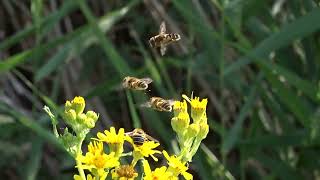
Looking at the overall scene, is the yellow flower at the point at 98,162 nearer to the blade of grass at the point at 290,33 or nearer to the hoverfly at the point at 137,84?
the hoverfly at the point at 137,84

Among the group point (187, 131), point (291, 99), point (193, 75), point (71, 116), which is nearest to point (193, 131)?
point (187, 131)

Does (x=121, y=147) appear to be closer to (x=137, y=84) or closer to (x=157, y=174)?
(x=157, y=174)

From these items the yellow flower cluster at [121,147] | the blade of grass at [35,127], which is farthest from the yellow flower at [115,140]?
the blade of grass at [35,127]

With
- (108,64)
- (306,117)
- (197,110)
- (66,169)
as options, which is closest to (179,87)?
(108,64)

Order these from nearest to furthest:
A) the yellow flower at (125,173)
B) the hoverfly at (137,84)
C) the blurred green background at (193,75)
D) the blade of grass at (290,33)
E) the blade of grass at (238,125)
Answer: the yellow flower at (125,173)
the hoverfly at (137,84)
the blade of grass at (290,33)
the blurred green background at (193,75)
the blade of grass at (238,125)

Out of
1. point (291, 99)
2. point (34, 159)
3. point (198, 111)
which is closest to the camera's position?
point (198, 111)

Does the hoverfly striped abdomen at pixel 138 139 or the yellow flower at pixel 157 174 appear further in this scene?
the hoverfly striped abdomen at pixel 138 139

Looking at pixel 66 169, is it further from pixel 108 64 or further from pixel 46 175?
pixel 108 64
